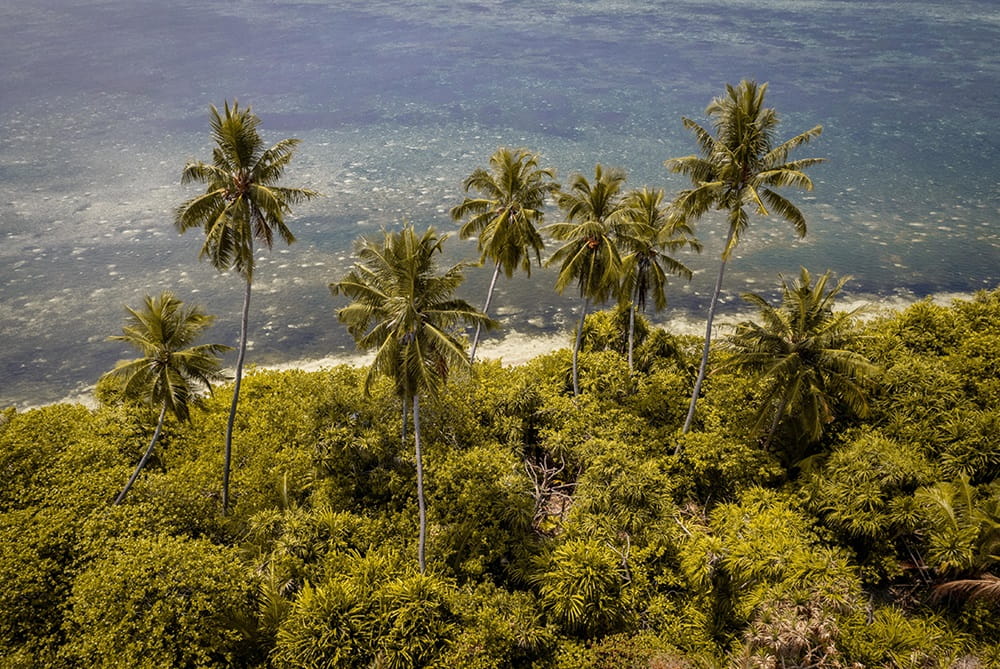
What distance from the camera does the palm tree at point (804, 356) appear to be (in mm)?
26094

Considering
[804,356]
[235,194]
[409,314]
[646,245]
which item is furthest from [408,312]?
[804,356]

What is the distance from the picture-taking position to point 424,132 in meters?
80.8

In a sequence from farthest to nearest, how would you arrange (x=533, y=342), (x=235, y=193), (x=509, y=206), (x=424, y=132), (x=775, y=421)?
(x=424, y=132) → (x=533, y=342) → (x=509, y=206) → (x=775, y=421) → (x=235, y=193)

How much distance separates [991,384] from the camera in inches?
1096

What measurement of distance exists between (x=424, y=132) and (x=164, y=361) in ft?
201

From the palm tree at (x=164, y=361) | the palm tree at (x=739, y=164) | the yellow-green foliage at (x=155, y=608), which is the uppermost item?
the palm tree at (x=739, y=164)

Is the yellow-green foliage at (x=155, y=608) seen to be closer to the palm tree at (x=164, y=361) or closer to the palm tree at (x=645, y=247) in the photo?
the palm tree at (x=164, y=361)

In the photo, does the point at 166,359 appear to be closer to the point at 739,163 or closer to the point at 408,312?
the point at 408,312

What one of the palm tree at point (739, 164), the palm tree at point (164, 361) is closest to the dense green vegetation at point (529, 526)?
the palm tree at point (164, 361)

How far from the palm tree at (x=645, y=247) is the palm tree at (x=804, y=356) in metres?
5.64

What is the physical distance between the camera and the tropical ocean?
1986 inches

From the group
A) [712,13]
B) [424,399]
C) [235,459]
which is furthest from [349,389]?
[712,13]

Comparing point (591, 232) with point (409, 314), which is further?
point (591, 232)

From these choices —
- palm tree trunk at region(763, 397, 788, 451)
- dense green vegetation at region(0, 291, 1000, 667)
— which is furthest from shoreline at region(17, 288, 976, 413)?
palm tree trunk at region(763, 397, 788, 451)
